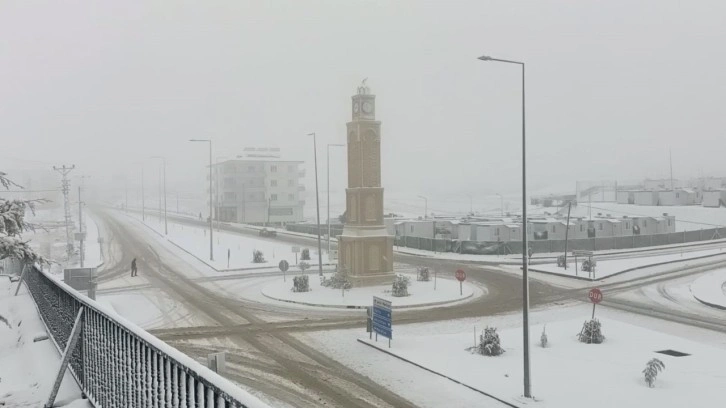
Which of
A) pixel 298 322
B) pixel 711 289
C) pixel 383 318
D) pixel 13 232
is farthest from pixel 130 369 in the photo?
pixel 711 289

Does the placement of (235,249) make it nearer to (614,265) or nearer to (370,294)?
(370,294)

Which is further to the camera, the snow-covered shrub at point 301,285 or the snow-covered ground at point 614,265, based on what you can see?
the snow-covered ground at point 614,265

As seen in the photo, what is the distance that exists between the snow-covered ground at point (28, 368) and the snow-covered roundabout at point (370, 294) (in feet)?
54.1


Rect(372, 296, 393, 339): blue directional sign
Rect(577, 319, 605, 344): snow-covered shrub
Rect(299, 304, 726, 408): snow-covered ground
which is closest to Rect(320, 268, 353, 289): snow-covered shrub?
Rect(299, 304, 726, 408): snow-covered ground

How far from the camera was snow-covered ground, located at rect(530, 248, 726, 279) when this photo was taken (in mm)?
37641

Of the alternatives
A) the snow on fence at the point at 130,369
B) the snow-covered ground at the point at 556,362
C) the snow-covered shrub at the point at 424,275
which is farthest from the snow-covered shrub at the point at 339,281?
the snow on fence at the point at 130,369

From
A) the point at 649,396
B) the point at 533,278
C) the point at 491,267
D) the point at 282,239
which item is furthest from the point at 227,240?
the point at 649,396

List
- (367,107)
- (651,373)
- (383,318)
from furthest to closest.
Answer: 1. (367,107)
2. (383,318)
3. (651,373)

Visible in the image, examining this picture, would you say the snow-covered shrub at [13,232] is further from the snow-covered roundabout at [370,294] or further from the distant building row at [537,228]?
the distant building row at [537,228]

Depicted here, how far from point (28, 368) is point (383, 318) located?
1230 centimetres

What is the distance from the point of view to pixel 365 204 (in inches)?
1257

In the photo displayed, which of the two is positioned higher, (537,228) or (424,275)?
(537,228)

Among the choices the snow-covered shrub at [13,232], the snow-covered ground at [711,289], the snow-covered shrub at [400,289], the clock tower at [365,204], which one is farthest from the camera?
the clock tower at [365,204]

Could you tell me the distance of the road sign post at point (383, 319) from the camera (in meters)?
18.6
